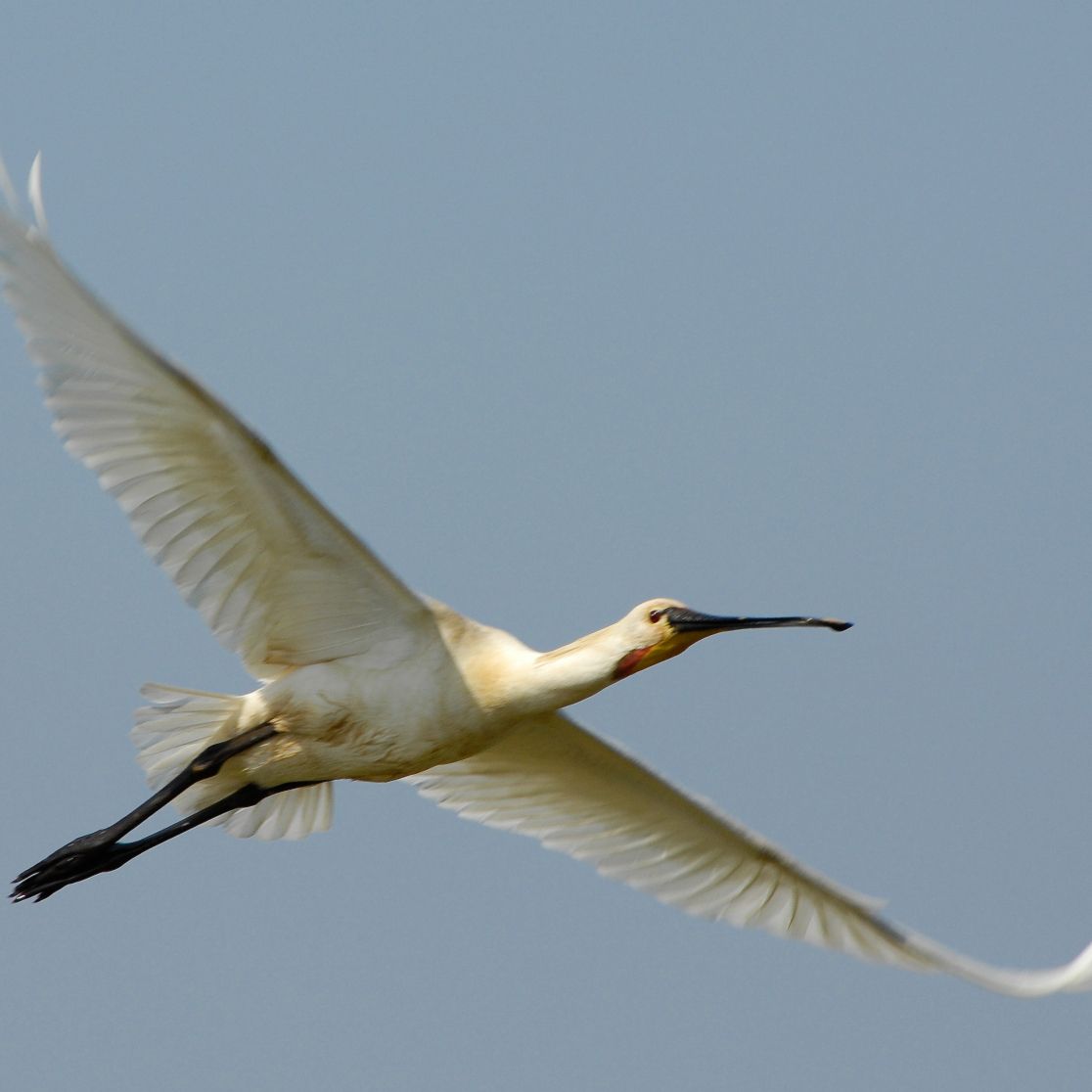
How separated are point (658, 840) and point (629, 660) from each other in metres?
2.10

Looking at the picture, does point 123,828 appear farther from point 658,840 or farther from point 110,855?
point 658,840

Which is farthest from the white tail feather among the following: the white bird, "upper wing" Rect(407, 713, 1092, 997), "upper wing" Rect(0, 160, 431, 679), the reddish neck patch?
the reddish neck patch

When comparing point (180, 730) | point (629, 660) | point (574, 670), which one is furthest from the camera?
point (180, 730)

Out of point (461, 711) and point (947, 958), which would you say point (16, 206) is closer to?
point (461, 711)

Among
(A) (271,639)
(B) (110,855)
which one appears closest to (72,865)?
(B) (110,855)

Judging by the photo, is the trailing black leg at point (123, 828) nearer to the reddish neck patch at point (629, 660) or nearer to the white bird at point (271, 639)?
the white bird at point (271, 639)

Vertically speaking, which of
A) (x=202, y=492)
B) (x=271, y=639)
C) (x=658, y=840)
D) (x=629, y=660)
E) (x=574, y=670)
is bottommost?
(x=658, y=840)

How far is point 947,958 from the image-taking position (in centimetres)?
1285

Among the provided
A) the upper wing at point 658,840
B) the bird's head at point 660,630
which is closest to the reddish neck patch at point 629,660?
the bird's head at point 660,630

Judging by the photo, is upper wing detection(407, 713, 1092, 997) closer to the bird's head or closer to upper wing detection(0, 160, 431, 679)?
the bird's head

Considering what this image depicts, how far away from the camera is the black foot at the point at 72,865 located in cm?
1198

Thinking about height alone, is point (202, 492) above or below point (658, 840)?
above

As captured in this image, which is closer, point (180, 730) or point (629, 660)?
point (629, 660)

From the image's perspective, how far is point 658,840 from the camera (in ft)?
43.8
